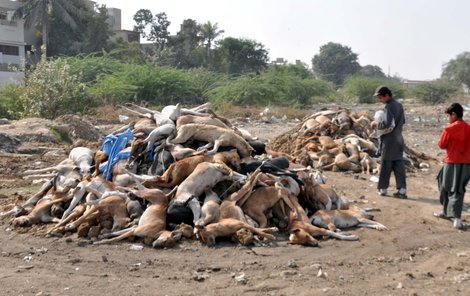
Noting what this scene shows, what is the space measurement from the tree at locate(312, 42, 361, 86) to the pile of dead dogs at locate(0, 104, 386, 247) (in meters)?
Result: 66.8

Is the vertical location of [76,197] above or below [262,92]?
below

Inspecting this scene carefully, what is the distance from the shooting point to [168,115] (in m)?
8.91

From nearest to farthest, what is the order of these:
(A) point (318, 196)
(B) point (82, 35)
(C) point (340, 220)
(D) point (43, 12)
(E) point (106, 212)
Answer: (E) point (106, 212)
(C) point (340, 220)
(A) point (318, 196)
(D) point (43, 12)
(B) point (82, 35)

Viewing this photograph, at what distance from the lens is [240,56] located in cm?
5112

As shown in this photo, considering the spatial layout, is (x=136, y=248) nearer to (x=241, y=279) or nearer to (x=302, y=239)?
(x=241, y=279)

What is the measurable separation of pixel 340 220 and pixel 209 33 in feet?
152

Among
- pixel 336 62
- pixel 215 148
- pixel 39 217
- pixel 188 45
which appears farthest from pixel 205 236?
pixel 336 62

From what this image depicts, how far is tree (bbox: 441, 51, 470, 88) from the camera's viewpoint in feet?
174

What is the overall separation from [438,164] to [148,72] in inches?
816

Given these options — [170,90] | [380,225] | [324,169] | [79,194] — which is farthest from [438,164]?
[170,90]

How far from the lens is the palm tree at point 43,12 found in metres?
38.6

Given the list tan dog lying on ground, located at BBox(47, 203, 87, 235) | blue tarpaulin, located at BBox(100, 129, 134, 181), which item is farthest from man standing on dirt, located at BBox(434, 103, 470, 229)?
tan dog lying on ground, located at BBox(47, 203, 87, 235)

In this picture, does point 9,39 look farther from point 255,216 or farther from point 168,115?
point 255,216

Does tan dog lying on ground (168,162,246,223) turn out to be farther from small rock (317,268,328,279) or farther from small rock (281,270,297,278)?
small rock (317,268,328,279)
